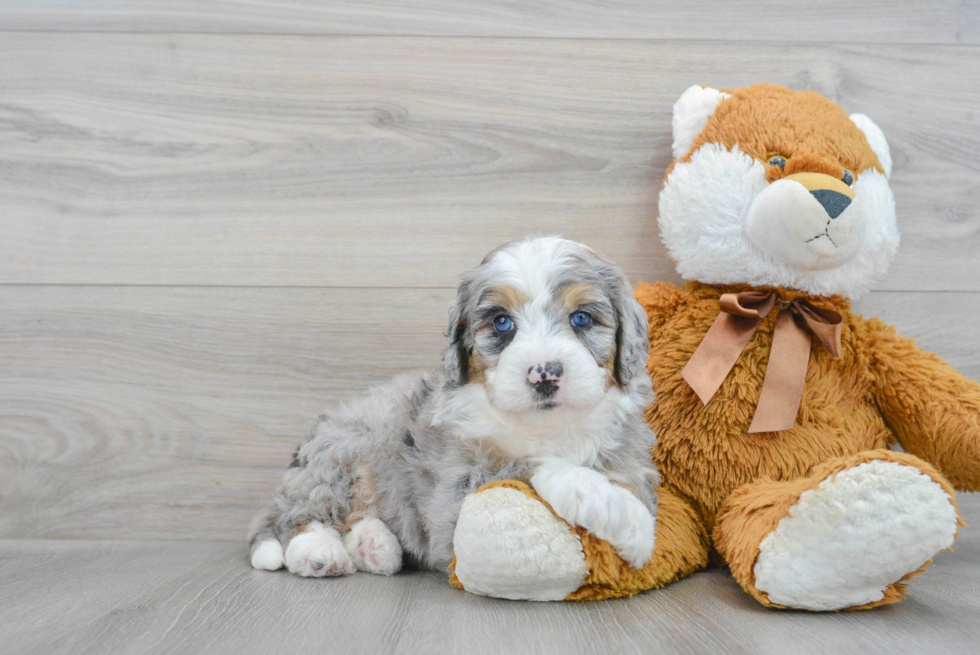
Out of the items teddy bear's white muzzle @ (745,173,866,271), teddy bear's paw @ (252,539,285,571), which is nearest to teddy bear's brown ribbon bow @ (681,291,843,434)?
teddy bear's white muzzle @ (745,173,866,271)

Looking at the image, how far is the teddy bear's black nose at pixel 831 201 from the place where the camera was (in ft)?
4.99

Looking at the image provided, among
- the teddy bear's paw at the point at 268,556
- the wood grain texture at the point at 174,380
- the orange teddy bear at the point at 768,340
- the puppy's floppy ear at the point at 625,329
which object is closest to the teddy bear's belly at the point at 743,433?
the orange teddy bear at the point at 768,340

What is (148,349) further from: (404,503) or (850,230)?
(850,230)

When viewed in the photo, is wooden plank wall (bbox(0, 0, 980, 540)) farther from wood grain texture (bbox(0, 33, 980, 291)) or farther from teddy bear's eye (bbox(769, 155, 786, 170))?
teddy bear's eye (bbox(769, 155, 786, 170))

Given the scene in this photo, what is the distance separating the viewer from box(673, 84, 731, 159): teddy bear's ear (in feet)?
5.79

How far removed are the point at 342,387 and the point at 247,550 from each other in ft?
1.60

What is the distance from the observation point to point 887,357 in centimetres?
165

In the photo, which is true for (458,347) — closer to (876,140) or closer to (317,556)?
(317,556)

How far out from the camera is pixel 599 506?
1276 mm

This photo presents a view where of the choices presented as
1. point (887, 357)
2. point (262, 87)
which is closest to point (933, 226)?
point (887, 357)

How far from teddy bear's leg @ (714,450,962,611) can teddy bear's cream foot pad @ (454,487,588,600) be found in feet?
1.13

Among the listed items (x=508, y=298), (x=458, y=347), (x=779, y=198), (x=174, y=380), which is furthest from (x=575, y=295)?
(x=174, y=380)

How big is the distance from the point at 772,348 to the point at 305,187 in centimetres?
130

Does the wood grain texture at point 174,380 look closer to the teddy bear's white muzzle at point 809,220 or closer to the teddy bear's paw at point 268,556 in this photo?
the teddy bear's paw at point 268,556
